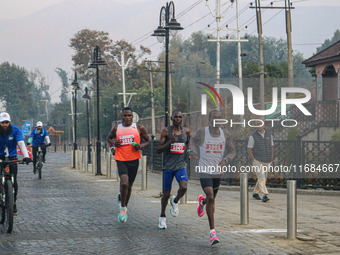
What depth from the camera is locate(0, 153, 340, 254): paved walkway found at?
8516 mm

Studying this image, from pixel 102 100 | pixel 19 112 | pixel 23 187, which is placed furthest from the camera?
pixel 19 112

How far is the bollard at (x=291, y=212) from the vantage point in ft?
30.5

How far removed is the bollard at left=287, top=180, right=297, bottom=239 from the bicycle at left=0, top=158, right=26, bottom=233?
407cm

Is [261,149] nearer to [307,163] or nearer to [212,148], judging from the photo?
[307,163]

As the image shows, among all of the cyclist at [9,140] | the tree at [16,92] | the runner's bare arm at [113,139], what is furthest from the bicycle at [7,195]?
the tree at [16,92]

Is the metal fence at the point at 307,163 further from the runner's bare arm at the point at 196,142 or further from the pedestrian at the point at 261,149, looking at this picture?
the runner's bare arm at the point at 196,142

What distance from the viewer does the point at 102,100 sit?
88.7m

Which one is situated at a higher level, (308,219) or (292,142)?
(292,142)

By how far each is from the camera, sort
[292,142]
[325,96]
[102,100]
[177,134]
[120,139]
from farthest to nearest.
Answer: [102,100], [325,96], [292,142], [120,139], [177,134]

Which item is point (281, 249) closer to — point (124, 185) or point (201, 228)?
point (201, 228)

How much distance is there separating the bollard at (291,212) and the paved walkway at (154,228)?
171 mm

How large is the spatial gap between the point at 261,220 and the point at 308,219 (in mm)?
906

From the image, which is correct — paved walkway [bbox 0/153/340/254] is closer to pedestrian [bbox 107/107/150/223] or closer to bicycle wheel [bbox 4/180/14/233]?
bicycle wheel [bbox 4/180/14/233]

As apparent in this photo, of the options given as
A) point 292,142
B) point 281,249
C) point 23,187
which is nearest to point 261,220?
point 281,249
